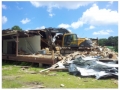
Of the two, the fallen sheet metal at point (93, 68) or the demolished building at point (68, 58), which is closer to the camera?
the fallen sheet metal at point (93, 68)

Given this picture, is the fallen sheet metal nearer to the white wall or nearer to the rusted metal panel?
the rusted metal panel

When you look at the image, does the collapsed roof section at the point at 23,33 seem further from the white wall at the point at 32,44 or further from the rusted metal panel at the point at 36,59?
the rusted metal panel at the point at 36,59

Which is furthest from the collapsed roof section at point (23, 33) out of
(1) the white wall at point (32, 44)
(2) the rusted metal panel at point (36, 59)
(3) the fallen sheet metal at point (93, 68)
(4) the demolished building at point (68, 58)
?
(3) the fallen sheet metal at point (93, 68)

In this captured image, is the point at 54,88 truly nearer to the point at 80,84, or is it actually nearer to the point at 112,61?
the point at 80,84

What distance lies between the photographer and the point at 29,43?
20.8 meters

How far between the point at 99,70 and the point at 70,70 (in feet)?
5.25

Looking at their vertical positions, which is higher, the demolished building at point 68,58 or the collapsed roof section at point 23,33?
the collapsed roof section at point 23,33

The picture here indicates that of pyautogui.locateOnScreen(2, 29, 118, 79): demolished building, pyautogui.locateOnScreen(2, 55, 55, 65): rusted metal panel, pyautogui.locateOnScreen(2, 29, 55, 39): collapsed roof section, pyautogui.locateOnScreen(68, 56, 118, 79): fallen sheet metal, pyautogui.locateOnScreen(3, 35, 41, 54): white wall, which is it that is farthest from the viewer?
pyautogui.locateOnScreen(3, 35, 41, 54): white wall

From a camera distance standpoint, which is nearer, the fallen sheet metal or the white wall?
the fallen sheet metal

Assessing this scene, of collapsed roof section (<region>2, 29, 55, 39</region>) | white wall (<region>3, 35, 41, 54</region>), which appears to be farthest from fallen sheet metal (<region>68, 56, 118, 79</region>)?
white wall (<region>3, 35, 41, 54</region>)

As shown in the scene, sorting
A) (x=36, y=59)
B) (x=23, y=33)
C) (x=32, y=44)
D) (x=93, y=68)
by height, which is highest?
(x=23, y=33)

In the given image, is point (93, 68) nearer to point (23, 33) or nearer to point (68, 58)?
point (68, 58)

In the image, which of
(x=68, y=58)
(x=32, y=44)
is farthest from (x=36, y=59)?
(x=32, y=44)

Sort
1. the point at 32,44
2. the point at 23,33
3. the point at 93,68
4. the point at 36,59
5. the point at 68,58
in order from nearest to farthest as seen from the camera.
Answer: the point at 93,68 < the point at 68,58 < the point at 36,59 < the point at 23,33 < the point at 32,44
